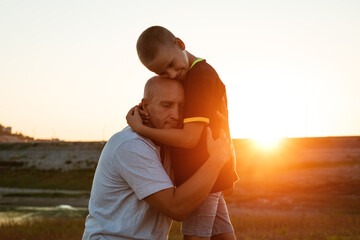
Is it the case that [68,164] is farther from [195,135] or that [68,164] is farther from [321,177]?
[195,135]

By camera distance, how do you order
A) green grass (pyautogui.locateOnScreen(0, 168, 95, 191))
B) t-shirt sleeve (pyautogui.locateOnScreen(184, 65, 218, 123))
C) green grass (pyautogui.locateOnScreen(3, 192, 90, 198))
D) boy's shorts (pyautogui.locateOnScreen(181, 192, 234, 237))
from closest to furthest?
1. t-shirt sleeve (pyautogui.locateOnScreen(184, 65, 218, 123))
2. boy's shorts (pyautogui.locateOnScreen(181, 192, 234, 237))
3. green grass (pyautogui.locateOnScreen(3, 192, 90, 198))
4. green grass (pyautogui.locateOnScreen(0, 168, 95, 191))

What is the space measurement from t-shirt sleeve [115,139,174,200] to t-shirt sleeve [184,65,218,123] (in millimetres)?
597

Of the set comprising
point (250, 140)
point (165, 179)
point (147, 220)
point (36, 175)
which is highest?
point (165, 179)

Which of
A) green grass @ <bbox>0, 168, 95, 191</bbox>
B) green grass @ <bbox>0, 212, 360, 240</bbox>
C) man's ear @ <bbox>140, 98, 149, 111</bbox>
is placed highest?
man's ear @ <bbox>140, 98, 149, 111</bbox>

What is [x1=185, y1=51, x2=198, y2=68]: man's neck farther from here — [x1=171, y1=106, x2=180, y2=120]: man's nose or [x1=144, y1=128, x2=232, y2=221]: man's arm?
[x1=144, y1=128, x2=232, y2=221]: man's arm

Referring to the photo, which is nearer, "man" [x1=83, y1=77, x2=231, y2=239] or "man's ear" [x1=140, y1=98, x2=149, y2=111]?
"man" [x1=83, y1=77, x2=231, y2=239]

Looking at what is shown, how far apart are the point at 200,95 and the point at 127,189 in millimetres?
970

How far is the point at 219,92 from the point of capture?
14.2 feet

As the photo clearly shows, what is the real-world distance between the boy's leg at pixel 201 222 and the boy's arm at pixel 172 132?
675 mm

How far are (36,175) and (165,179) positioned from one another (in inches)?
1501

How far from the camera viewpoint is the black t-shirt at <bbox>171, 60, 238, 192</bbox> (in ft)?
12.9

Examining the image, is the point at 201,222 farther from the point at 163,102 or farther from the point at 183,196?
the point at 163,102

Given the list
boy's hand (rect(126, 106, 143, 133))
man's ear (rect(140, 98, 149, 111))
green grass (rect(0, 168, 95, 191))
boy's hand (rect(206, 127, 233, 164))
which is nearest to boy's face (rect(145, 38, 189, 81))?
man's ear (rect(140, 98, 149, 111))

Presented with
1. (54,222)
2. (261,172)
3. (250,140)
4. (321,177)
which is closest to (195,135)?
(54,222)
